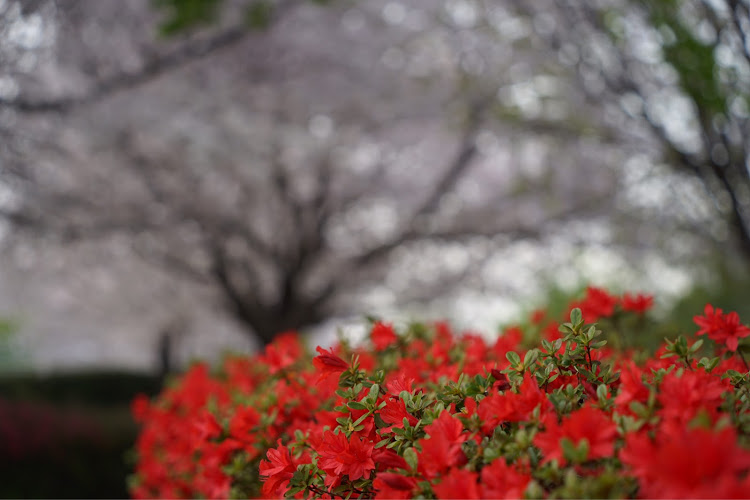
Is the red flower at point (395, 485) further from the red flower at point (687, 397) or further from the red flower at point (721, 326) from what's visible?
the red flower at point (721, 326)

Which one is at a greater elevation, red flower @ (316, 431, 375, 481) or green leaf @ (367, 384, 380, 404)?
green leaf @ (367, 384, 380, 404)

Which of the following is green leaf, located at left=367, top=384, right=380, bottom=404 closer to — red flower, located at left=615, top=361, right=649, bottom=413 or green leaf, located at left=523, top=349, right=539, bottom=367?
green leaf, located at left=523, top=349, right=539, bottom=367

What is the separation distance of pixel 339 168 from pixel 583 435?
6.85m

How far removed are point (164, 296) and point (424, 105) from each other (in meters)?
5.89

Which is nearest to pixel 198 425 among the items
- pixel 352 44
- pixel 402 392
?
pixel 402 392

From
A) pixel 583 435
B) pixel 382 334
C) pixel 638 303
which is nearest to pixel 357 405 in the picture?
pixel 583 435

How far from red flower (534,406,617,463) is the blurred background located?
113 cm

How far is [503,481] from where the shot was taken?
98 centimetres

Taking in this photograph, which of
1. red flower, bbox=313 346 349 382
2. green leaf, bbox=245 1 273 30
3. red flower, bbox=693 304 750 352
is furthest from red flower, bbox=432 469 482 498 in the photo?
green leaf, bbox=245 1 273 30

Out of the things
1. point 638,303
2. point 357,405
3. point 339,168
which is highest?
point 339,168

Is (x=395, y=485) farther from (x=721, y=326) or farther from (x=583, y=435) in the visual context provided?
(x=721, y=326)

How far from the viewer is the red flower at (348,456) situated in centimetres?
119

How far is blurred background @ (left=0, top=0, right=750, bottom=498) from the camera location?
3.73 metres

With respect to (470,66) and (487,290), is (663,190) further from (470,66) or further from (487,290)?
(487,290)
